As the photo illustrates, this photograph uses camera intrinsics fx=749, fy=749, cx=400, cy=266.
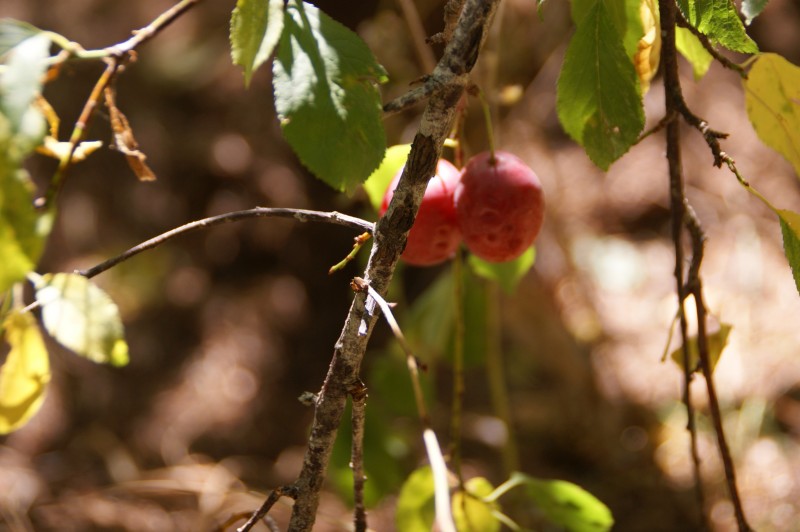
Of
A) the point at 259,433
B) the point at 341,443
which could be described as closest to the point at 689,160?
the point at 259,433

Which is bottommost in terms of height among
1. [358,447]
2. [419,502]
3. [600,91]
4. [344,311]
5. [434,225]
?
[344,311]

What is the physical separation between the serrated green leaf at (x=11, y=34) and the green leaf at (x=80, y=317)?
11 centimetres

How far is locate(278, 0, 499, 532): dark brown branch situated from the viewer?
1.31ft

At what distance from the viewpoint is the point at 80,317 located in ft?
1.25

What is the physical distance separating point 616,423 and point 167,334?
0.99 metres

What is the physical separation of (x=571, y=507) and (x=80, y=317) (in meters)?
0.43

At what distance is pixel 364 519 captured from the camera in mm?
498

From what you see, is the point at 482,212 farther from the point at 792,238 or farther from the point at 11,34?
the point at 11,34

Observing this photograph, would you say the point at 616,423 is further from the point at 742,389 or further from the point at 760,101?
the point at 760,101

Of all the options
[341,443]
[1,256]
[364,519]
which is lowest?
[341,443]

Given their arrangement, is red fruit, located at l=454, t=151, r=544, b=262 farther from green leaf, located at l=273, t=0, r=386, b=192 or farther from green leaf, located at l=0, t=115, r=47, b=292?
green leaf, located at l=0, t=115, r=47, b=292

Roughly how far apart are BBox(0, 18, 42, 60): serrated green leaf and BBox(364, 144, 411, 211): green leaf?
1.01 feet

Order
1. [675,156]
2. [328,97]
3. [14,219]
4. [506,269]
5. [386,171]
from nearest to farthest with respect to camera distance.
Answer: [14,219] → [328,97] → [675,156] → [386,171] → [506,269]

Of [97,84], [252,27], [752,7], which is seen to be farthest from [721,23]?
[97,84]
